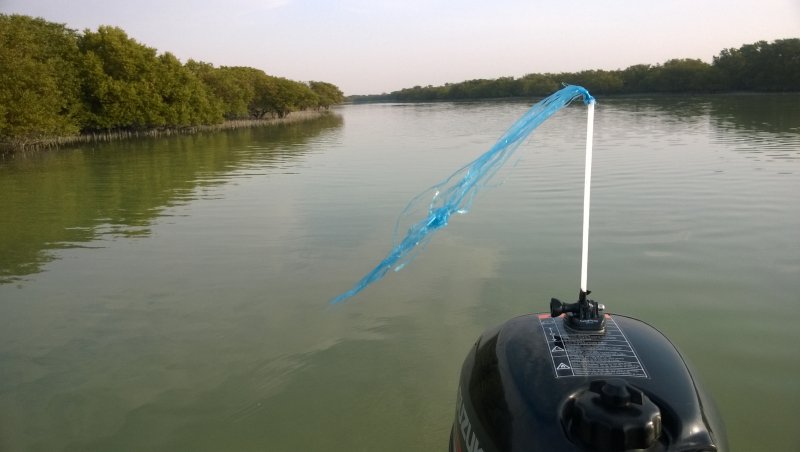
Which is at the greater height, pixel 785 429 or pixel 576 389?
pixel 576 389

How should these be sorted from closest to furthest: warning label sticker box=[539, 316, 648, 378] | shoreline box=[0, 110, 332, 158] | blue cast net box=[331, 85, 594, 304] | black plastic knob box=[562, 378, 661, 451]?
black plastic knob box=[562, 378, 661, 451] → warning label sticker box=[539, 316, 648, 378] → blue cast net box=[331, 85, 594, 304] → shoreline box=[0, 110, 332, 158]

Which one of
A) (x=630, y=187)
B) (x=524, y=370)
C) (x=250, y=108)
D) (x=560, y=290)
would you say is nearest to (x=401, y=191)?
(x=630, y=187)

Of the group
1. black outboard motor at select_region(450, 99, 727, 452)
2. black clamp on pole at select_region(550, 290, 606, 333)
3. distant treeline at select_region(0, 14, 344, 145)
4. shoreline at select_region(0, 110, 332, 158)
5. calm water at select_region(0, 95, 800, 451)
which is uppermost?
distant treeline at select_region(0, 14, 344, 145)

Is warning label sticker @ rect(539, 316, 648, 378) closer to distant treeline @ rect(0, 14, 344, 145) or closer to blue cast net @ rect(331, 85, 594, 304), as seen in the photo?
blue cast net @ rect(331, 85, 594, 304)

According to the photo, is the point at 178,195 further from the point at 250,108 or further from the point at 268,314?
the point at 250,108

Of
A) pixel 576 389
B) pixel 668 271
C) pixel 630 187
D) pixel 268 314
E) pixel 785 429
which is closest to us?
pixel 576 389

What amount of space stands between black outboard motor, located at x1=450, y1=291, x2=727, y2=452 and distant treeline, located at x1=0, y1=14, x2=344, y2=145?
116 feet

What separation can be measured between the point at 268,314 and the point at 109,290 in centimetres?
285

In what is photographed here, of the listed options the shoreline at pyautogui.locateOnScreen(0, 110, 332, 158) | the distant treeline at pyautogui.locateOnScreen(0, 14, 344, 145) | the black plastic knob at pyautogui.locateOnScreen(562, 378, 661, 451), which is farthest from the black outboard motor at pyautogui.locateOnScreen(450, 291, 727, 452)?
the shoreline at pyautogui.locateOnScreen(0, 110, 332, 158)

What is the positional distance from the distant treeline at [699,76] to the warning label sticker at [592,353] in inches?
3517

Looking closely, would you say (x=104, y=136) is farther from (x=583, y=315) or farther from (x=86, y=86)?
(x=583, y=315)

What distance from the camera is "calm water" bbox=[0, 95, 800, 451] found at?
4.55 m

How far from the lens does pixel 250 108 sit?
3132 inches

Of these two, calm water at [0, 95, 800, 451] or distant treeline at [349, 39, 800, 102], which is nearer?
calm water at [0, 95, 800, 451]
